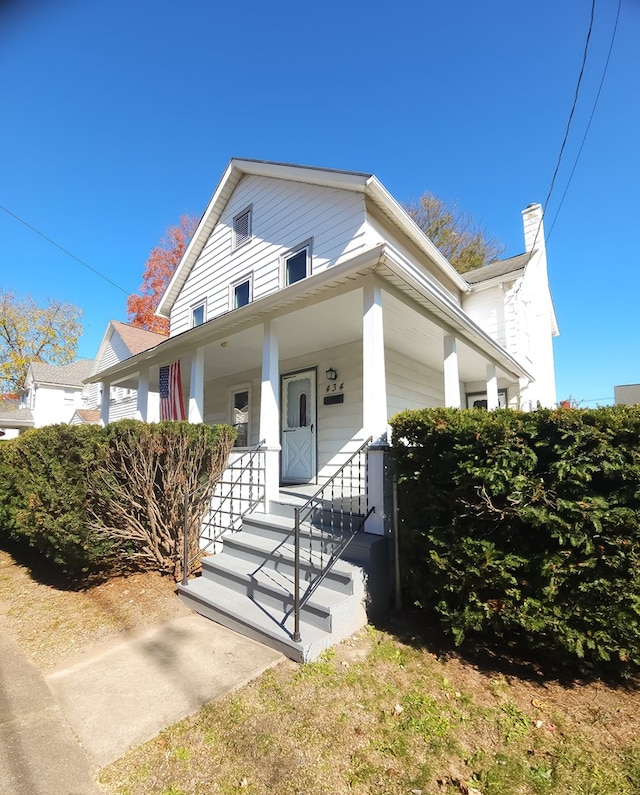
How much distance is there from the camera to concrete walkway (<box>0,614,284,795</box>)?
2.08 m

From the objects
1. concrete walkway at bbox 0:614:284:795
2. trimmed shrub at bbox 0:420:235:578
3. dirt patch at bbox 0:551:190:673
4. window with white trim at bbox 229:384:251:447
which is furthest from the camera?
window with white trim at bbox 229:384:251:447

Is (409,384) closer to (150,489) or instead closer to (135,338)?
(150,489)

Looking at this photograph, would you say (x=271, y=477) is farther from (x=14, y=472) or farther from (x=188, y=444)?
(x=14, y=472)

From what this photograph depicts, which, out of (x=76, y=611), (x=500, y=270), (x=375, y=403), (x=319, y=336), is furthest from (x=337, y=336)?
(x=500, y=270)

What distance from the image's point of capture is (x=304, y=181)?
7.55m

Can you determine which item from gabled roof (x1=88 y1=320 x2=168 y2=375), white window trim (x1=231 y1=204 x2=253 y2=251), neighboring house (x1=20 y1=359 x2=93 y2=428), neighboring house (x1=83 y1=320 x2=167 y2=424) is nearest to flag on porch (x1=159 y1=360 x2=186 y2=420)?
white window trim (x1=231 y1=204 x2=253 y2=251)

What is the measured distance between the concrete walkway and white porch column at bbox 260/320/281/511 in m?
1.98

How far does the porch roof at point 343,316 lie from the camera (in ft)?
15.7

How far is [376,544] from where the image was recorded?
12.2ft

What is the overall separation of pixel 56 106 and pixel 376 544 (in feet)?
37.8

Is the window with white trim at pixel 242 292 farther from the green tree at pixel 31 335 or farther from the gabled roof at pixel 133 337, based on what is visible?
the green tree at pixel 31 335

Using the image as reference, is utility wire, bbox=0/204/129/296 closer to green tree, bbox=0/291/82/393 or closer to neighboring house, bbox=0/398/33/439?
neighboring house, bbox=0/398/33/439

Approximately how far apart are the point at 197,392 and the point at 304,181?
4651mm

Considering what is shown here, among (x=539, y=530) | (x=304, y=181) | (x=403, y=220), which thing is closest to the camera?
(x=539, y=530)
